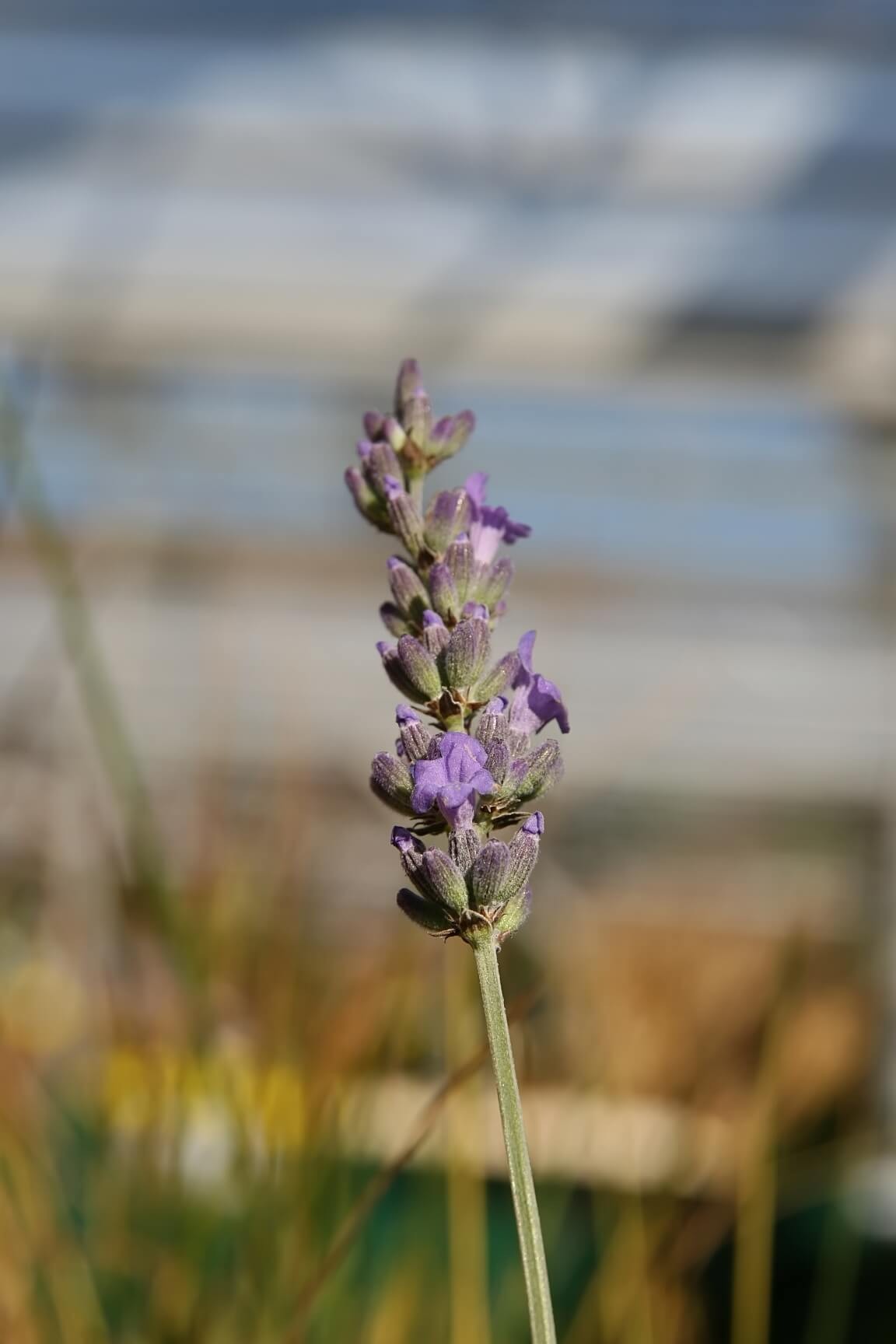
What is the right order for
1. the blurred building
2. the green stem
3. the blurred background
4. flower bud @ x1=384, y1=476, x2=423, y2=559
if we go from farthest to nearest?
the blurred building → the blurred background → flower bud @ x1=384, y1=476, x2=423, y2=559 → the green stem

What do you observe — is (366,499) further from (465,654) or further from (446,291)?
(446,291)

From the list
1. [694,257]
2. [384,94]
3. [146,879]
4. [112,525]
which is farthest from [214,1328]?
[694,257]

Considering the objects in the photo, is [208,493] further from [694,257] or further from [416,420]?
[416,420]

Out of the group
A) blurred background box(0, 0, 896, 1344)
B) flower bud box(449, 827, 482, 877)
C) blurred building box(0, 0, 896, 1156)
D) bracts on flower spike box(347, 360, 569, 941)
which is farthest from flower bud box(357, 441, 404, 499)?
blurred building box(0, 0, 896, 1156)

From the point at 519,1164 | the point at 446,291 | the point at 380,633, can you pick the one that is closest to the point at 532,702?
the point at 519,1164

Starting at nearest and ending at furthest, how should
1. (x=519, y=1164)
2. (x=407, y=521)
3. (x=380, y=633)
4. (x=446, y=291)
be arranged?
1. (x=519, y=1164)
2. (x=407, y=521)
3. (x=446, y=291)
4. (x=380, y=633)

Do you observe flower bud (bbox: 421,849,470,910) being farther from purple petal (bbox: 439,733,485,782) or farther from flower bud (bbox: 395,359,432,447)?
flower bud (bbox: 395,359,432,447)

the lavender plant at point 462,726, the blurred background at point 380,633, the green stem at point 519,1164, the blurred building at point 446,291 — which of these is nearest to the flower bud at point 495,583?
the lavender plant at point 462,726
